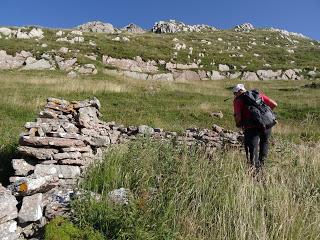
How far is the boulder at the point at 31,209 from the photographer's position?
621 centimetres

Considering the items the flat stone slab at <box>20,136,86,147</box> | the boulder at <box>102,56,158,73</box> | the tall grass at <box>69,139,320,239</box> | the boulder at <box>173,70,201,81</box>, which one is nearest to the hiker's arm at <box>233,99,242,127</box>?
the tall grass at <box>69,139,320,239</box>

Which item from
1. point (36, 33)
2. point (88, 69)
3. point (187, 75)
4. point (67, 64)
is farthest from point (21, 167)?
point (36, 33)

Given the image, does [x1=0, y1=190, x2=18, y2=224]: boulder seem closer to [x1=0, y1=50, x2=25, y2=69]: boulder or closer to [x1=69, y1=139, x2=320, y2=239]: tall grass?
[x1=69, y1=139, x2=320, y2=239]: tall grass

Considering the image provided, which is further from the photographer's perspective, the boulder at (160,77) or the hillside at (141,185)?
the boulder at (160,77)

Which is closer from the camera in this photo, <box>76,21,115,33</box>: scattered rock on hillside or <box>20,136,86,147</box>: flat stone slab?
<box>20,136,86,147</box>: flat stone slab

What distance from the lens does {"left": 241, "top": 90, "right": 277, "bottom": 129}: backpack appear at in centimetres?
947

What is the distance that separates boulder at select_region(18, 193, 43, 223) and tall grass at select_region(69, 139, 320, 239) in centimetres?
54

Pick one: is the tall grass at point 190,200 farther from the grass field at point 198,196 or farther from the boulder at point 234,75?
the boulder at point 234,75

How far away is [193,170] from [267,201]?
1469mm

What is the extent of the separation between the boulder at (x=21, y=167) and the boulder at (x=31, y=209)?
1.62 m

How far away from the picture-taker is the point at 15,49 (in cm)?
4359

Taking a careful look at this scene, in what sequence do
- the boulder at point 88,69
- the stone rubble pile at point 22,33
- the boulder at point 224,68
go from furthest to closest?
1. the stone rubble pile at point 22,33
2. the boulder at point 224,68
3. the boulder at point 88,69

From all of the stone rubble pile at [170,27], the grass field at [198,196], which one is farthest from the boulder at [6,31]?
the stone rubble pile at [170,27]

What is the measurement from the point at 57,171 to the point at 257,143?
4.34m
